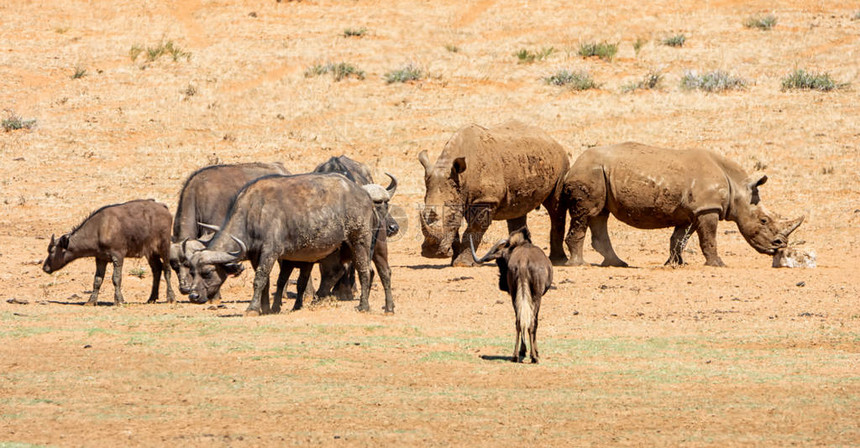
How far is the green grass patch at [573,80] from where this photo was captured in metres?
35.3

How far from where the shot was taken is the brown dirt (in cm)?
974

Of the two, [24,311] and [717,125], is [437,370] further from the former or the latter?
[717,125]

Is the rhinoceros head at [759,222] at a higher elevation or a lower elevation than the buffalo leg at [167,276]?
higher

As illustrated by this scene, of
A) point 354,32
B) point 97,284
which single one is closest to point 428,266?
point 97,284

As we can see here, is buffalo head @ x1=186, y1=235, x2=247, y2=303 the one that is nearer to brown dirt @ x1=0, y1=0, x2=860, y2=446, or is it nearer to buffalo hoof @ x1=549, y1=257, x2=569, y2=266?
brown dirt @ x1=0, y1=0, x2=860, y2=446

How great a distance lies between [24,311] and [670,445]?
32.1ft

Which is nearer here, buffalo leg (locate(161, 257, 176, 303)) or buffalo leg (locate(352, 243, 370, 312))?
buffalo leg (locate(352, 243, 370, 312))

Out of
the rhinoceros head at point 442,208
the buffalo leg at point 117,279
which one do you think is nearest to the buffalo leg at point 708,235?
the rhinoceros head at point 442,208

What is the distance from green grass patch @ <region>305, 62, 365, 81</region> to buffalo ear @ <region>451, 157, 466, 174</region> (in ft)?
57.5

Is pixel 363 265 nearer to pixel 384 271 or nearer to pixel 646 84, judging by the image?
pixel 384 271

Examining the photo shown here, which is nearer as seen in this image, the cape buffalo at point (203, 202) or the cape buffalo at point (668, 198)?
the cape buffalo at point (203, 202)

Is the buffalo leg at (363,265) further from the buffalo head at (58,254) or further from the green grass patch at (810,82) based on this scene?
the green grass patch at (810,82)

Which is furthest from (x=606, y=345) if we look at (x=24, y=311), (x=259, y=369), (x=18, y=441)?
(x=24, y=311)

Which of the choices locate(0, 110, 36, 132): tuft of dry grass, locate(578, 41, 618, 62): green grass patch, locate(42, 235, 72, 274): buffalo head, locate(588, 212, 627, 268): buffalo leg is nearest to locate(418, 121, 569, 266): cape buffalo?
locate(588, 212, 627, 268): buffalo leg
